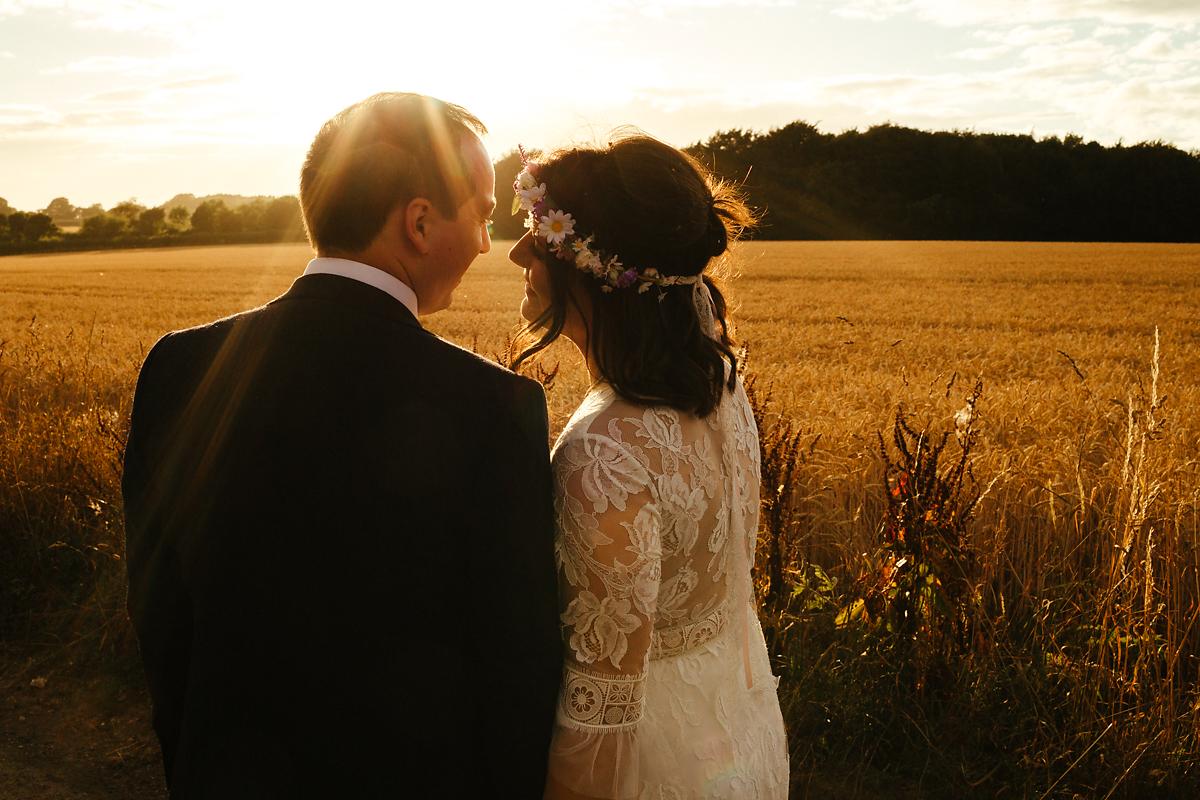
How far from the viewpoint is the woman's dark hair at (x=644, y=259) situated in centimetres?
191

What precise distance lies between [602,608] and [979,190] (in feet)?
256

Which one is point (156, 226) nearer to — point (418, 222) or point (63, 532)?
point (63, 532)

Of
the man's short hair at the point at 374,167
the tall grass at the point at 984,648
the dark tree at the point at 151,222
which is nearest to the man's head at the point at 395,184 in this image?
the man's short hair at the point at 374,167

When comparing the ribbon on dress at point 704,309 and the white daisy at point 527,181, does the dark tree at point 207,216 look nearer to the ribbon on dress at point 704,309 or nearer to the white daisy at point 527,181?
the white daisy at point 527,181

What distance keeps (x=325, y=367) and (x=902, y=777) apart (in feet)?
9.72

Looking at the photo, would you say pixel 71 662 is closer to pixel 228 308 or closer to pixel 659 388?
pixel 659 388

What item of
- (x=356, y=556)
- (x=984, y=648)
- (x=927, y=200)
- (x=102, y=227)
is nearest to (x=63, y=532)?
(x=356, y=556)

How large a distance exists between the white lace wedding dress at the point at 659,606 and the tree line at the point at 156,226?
225 feet

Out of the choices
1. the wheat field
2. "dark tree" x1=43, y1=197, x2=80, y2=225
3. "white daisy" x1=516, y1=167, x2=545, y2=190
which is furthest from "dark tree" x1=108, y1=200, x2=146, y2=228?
"white daisy" x1=516, y1=167, x2=545, y2=190

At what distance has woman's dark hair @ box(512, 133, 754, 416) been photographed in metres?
1.91

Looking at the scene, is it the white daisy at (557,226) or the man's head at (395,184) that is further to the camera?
the white daisy at (557,226)

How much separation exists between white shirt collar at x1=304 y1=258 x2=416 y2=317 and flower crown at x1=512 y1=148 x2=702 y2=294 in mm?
345

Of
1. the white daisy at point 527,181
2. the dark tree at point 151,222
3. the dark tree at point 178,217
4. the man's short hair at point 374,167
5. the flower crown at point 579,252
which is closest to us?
the man's short hair at point 374,167

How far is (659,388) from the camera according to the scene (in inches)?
73.9
